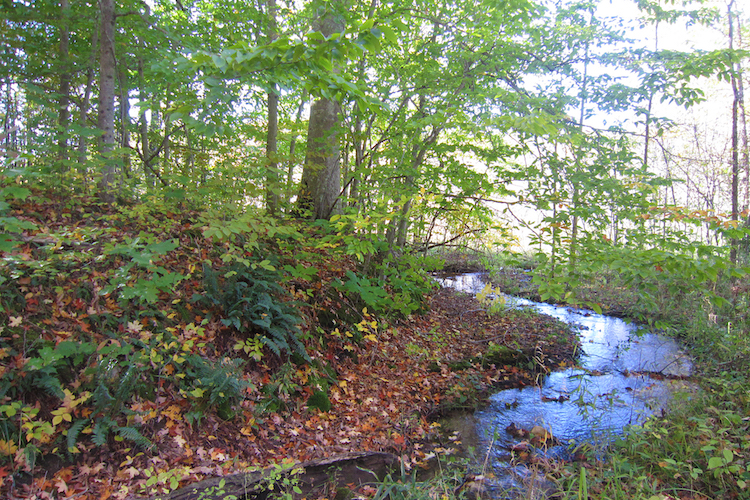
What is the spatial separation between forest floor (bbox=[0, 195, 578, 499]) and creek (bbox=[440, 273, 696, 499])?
395 mm

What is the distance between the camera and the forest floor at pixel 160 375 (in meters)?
2.73

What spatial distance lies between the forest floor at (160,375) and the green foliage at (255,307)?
0.18 m

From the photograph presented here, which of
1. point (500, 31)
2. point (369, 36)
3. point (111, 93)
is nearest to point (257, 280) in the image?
point (111, 93)

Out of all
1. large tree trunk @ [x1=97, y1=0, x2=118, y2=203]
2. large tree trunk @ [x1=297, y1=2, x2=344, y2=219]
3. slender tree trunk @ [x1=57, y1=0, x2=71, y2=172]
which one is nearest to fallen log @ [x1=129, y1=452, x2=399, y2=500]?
large tree trunk @ [x1=97, y1=0, x2=118, y2=203]

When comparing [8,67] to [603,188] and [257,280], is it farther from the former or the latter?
[603,188]

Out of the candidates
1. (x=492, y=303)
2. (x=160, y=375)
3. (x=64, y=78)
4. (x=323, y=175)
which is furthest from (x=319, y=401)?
(x=64, y=78)

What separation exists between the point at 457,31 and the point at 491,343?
5.42m

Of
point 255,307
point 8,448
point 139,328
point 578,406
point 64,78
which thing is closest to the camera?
point 8,448

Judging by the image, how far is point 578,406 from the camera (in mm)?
5375

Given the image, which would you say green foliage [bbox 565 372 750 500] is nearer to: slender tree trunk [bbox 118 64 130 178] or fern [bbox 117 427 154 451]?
fern [bbox 117 427 154 451]

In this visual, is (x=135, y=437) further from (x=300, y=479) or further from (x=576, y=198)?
(x=576, y=198)

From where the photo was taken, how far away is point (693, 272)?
328 centimetres

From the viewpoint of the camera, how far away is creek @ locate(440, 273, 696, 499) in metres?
4.06

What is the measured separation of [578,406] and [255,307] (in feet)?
15.8
